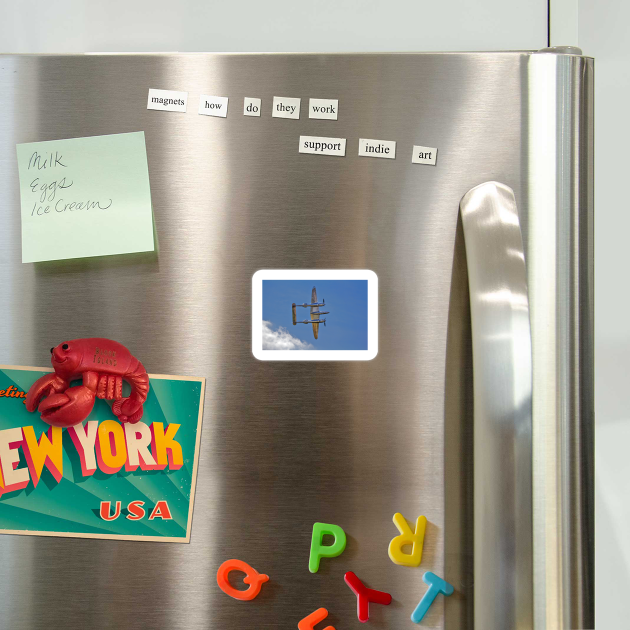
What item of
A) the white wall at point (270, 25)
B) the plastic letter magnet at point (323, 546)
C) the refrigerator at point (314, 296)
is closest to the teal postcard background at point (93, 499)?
the refrigerator at point (314, 296)

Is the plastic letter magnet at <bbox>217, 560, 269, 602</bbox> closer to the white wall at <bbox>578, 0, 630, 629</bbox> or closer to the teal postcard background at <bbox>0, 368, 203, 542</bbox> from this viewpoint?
the teal postcard background at <bbox>0, 368, 203, 542</bbox>

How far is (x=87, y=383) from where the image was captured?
1.63 feet

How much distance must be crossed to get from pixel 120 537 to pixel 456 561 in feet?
1.11

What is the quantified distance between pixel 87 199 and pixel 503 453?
1.57 ft

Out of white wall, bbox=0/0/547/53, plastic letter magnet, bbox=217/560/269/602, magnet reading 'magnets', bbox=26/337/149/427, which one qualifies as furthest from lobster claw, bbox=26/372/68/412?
white wall, bbox=0/0/547/53

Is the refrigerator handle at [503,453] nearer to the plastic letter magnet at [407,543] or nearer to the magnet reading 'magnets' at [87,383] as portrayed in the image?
the plastic letter magnet at [407,543]

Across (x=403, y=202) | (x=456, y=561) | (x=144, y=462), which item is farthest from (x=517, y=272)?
(x=144, y=462)

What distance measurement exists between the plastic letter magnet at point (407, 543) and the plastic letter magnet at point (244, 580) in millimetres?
130

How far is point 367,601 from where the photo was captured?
1.62 ft

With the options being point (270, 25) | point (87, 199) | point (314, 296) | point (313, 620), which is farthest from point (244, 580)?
point (270, 25)

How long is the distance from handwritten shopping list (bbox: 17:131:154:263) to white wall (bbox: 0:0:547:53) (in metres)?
0.29

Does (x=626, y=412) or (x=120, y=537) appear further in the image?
A: (x=626, y=412)

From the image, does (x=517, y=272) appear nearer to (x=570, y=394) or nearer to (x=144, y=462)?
(x=570, y=394)

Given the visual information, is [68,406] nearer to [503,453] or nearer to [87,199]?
[87,199]
